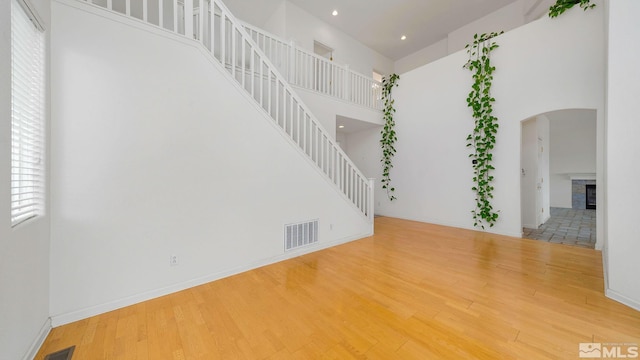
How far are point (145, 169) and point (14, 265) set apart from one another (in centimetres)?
105

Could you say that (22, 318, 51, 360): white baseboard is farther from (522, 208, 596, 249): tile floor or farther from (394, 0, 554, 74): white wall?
(394, 0, 554, 74): white wall

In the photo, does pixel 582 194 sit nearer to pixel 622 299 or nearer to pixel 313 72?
pixel 622 299

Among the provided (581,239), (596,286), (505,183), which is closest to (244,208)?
(596,286)

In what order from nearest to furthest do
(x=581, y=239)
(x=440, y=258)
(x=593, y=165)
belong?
1. (x=440, y=258)
2. (x=581, y=239)
3. (x=593, y=165)

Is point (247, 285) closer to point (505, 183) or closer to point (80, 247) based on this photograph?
point (80, 247)

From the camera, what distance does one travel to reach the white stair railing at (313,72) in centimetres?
413

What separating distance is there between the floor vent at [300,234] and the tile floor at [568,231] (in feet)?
13.4

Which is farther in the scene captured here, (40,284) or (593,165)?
(593,165)

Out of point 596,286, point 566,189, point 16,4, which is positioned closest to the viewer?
point 16,4

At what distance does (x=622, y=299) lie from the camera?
2004 millimetres

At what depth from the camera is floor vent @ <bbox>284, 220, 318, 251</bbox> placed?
3.12 metres

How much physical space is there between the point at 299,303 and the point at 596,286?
312cm

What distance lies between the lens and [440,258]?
10.3 ft

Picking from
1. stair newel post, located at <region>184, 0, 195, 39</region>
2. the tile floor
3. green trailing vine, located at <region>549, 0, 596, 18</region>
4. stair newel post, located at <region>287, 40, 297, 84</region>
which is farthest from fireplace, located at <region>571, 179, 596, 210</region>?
stair newel post, located at <region>184, 0, 195, 39</region>
